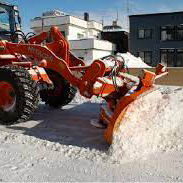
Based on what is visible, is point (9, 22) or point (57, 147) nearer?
point (57, 147)

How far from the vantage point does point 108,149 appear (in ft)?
15.2

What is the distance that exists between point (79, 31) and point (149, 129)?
109 feet

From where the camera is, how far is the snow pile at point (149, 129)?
4523 millimetres

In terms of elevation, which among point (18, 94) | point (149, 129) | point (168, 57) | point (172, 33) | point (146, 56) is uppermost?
point (172, 33)

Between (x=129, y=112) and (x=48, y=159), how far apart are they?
4.26ft

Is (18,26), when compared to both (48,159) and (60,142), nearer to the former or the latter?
(60,142)

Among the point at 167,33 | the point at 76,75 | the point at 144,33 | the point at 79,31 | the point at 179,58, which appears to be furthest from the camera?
the point at 79,31

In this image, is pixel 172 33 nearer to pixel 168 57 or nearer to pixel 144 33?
pixel 168 57

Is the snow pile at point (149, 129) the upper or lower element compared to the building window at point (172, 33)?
lower

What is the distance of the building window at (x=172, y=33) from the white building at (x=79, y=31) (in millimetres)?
5860

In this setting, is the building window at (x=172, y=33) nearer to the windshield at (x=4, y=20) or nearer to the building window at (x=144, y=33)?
the building window at (x=144, y=33)

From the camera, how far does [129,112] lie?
4758 millimetres

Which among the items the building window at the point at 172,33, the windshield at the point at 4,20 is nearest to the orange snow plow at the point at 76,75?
the windshield at the point at 4,20

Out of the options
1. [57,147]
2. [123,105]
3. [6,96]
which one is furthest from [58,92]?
[123,105]
